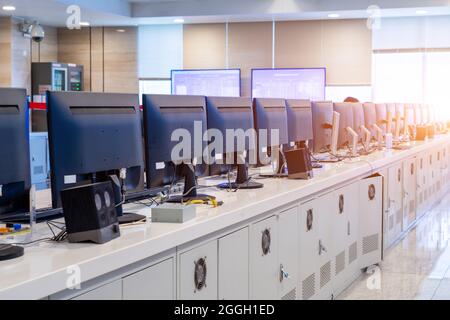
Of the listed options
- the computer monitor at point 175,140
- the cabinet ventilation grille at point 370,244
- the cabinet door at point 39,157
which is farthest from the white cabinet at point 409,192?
the computer monitor at point 175,140

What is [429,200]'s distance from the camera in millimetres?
8383

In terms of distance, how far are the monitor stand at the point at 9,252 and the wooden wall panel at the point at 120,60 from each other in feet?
34.9

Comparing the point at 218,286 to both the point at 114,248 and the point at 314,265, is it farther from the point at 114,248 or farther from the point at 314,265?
the point at 314,265

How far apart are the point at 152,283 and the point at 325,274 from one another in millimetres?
2103

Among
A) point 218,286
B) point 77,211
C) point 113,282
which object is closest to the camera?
point 113,282

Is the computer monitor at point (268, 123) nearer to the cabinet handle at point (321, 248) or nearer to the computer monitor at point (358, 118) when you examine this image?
the cabinet handle at point (321, 248)

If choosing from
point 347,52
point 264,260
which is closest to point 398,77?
point 347,52

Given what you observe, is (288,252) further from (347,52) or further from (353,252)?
(347,52)

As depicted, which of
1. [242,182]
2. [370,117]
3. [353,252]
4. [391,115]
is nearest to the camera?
[242,182]

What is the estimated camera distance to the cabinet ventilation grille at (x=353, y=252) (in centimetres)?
470

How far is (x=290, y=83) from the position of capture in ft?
39.1

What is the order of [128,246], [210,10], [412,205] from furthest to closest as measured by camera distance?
1. [210,10]
2. [412,205]
3. [128,246]
